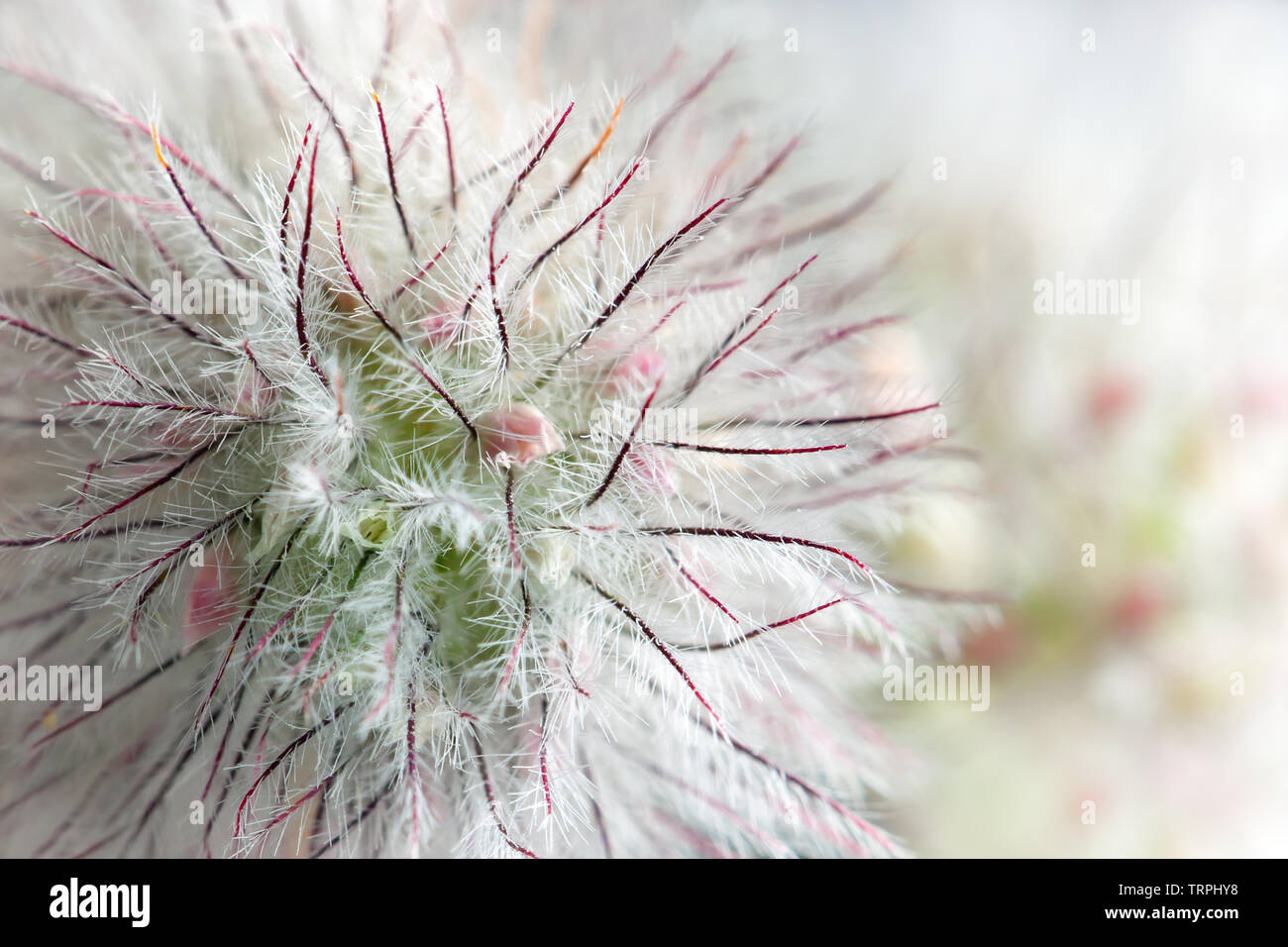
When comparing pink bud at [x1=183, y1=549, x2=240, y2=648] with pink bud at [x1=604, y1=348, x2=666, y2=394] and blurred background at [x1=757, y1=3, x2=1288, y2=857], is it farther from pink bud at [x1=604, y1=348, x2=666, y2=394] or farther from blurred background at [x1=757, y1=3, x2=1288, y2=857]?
blurred background at [x1=757, y1=3, x2=1288, y2=857]

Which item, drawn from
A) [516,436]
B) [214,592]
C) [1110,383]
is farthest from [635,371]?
[1110,383]

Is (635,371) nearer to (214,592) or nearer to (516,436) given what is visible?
(516,436)

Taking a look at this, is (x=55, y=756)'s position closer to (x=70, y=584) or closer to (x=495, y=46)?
(x=70, y=584)

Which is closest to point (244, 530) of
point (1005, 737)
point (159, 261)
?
point (159, 261)

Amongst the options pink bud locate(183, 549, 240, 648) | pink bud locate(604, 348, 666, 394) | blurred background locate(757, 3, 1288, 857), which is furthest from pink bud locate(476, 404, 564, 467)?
blurred background locate(757, 3, 1288, 857)

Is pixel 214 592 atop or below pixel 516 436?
below
